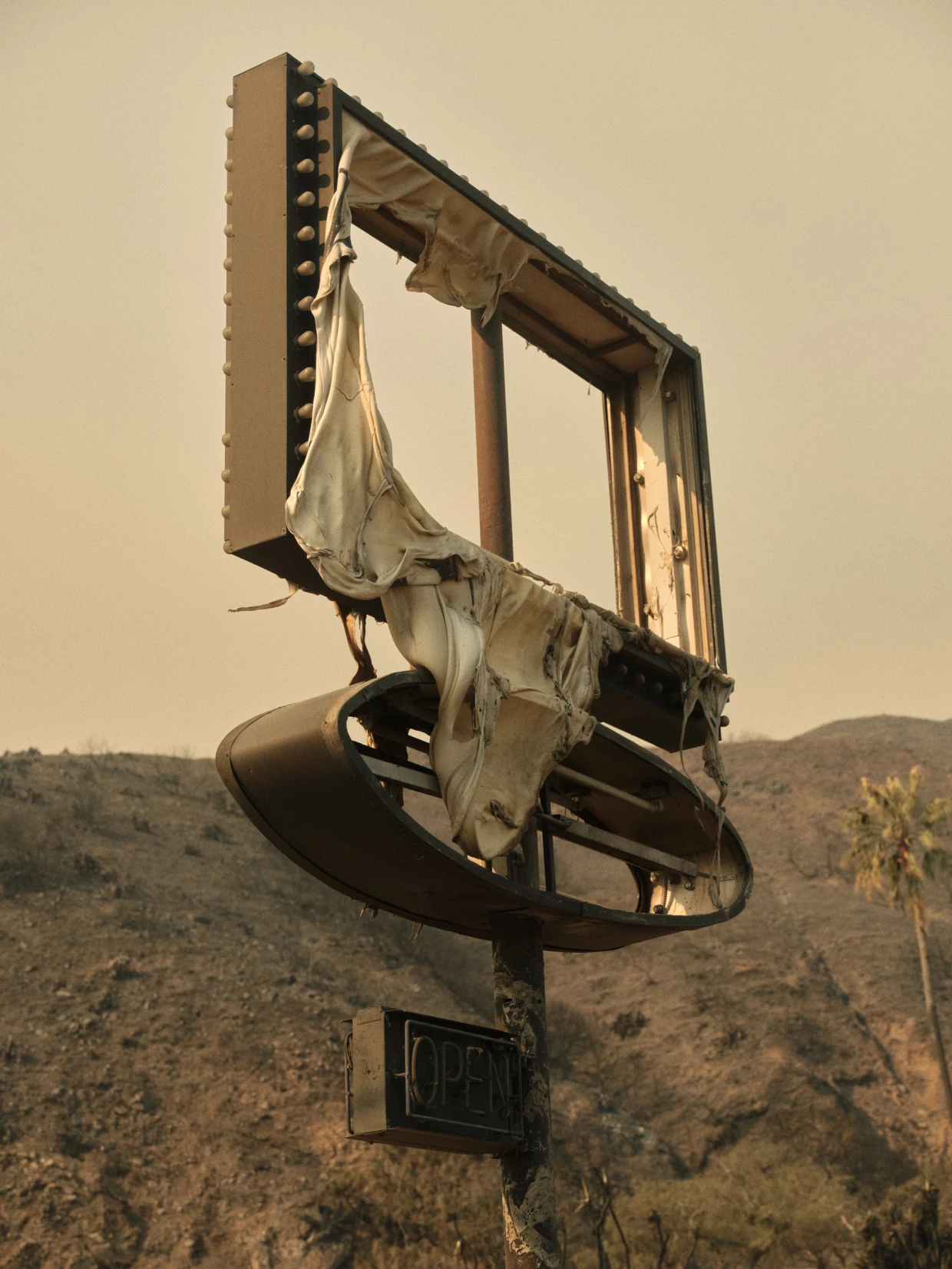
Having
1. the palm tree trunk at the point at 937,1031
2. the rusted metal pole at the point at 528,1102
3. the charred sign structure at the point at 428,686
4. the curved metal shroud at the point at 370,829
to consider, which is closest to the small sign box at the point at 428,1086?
the charred sign structure at the point at 428,686

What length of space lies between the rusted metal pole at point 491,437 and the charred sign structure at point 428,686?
0.02 metres

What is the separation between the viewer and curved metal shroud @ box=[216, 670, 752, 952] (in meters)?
7.89

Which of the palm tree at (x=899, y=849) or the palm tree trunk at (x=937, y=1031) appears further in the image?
the palm tree trunk at (x=937, y=1031)

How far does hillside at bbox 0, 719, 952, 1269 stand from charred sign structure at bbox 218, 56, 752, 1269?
24719mm

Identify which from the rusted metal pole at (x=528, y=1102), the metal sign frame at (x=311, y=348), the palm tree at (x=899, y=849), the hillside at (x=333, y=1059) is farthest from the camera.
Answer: the palm tree at (x=899, y=849)

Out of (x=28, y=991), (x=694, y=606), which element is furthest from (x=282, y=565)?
(x=28, y=991)

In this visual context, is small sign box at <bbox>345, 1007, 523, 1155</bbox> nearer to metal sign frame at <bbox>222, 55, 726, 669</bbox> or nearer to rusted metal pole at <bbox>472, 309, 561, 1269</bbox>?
rusted metal pole at <bbox>472, 309, 561, 1269</bbox>

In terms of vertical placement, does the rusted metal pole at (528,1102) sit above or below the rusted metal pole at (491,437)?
below

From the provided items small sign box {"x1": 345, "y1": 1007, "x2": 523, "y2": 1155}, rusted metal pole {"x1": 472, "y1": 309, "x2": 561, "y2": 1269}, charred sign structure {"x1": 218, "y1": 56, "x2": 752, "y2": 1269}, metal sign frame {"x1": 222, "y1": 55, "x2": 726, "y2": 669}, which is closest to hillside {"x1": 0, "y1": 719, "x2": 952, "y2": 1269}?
metal sign frame {"x1": 222, "y1": 55, "x2": 726, "y2": 669}

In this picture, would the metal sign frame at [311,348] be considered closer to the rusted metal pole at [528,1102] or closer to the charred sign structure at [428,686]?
the charred sign structure at [428,686]

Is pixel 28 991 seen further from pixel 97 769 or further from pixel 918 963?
pixel 918 963

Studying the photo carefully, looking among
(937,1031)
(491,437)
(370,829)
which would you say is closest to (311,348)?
(491,437)

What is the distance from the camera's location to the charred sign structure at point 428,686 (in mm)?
8172

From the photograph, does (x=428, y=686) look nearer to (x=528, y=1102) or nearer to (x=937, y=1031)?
(x=528, y=1102)
